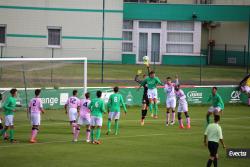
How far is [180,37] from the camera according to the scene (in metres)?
64.1

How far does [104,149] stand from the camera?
27344 mm

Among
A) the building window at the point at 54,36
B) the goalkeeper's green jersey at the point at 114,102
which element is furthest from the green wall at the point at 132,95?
the building window at the point at 54,36

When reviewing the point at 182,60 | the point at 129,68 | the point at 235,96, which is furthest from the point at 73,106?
the point at 182,60

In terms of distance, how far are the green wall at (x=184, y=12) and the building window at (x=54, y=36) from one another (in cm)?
617

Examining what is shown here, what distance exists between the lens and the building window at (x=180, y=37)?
6388 cm

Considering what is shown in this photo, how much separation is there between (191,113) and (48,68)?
31.1ft

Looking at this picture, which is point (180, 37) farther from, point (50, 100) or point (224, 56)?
point (50, 100)

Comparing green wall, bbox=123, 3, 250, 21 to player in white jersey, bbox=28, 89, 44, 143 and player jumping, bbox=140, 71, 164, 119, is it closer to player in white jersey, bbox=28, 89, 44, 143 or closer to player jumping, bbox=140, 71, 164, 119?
Answer: player jumping, bbox=140, 71, 164, 119

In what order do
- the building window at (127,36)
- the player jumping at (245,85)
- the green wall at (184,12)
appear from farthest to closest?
the green wall at (184,12), the building window at (127,36), the player jumping at (245,85)

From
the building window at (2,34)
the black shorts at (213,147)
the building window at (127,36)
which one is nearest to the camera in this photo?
the black shorts at (213,147)

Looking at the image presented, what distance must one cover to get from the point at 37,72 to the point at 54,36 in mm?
25474

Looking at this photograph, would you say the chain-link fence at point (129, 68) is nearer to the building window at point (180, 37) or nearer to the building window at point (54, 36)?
the building window at point (180, 37)

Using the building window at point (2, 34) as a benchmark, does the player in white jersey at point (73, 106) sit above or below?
below

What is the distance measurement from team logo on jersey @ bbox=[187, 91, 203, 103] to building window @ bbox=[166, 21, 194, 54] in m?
18.2
